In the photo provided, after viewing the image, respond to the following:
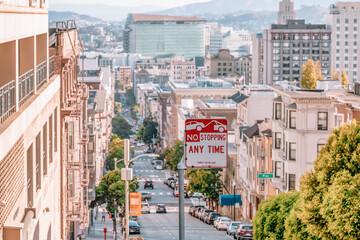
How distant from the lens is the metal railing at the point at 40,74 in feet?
97.9

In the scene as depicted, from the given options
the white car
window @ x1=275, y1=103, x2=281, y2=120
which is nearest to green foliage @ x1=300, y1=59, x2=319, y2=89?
the white car

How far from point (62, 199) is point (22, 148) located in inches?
675

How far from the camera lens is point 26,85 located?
25.9 meters

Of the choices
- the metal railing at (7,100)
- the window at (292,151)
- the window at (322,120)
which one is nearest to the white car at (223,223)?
the window at (292,151)

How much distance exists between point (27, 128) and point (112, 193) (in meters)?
63.4

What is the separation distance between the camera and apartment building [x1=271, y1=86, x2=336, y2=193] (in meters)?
64.1

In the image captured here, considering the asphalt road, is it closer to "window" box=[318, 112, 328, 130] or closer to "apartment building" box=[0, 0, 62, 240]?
"window" box=[318, 112, 328, 130]

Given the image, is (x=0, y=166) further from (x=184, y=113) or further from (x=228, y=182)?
(x=184, y=113)

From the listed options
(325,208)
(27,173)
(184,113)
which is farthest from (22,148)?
(184,113)

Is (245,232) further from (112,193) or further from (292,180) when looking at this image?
(112,193)

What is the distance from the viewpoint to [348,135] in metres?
32.8

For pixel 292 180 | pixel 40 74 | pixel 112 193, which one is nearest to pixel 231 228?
pixel 292 180

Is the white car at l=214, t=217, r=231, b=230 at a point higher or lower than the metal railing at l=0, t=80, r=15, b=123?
lower

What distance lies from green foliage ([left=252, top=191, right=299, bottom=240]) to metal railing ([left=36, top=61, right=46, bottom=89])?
1696 centimetres
